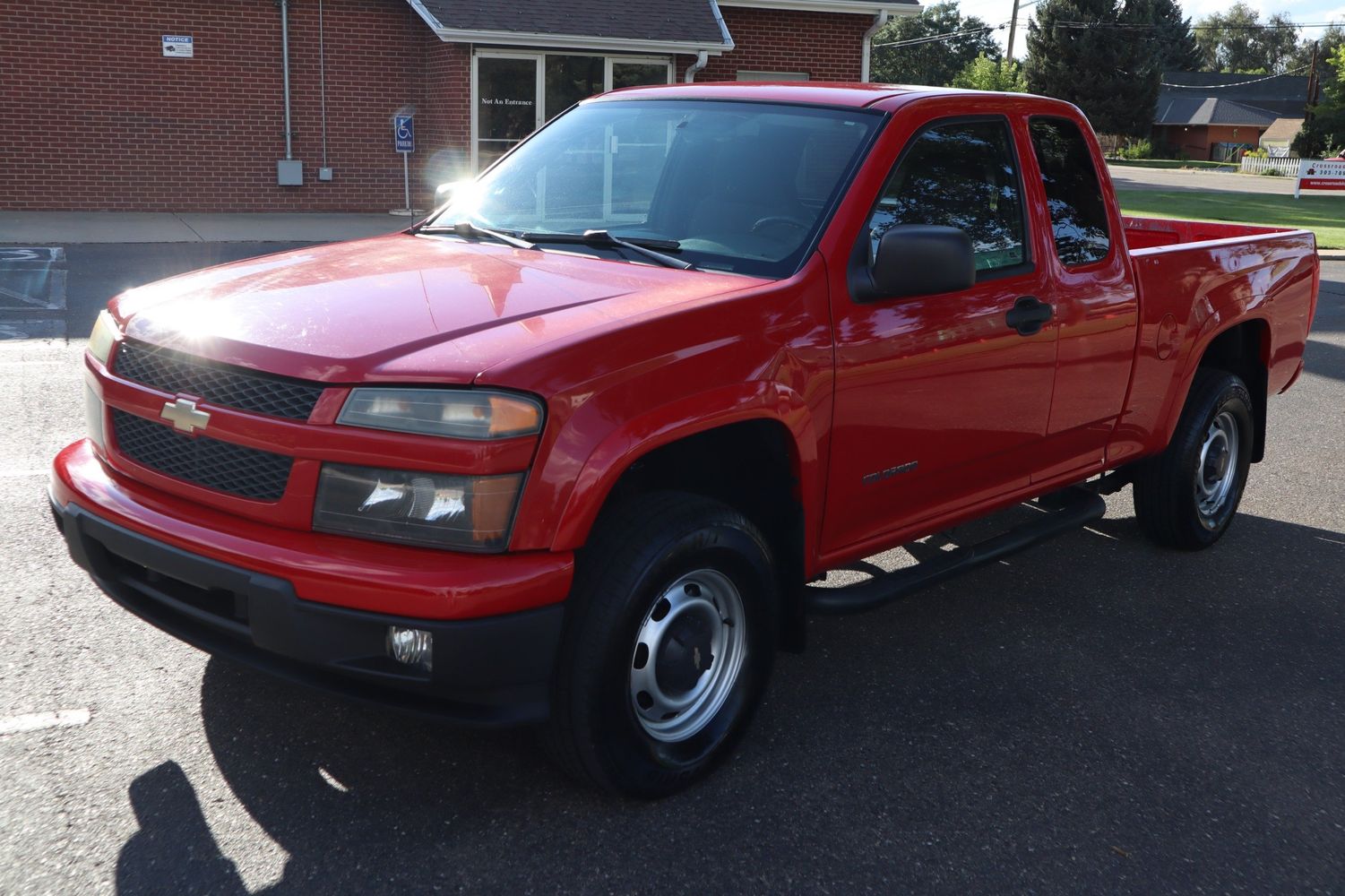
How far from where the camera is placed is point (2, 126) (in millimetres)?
18109

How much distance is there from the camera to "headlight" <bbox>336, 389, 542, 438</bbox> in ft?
9.77

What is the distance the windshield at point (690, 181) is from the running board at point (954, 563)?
3.34ft

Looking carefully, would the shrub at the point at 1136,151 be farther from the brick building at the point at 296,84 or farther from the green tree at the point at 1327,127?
the brick building at the point at 296,84

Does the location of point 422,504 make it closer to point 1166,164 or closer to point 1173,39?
point 1166,164

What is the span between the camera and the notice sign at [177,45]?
60.9 feet

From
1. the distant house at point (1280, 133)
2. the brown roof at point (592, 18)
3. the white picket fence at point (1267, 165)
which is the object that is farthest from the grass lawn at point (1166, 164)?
the brown roof at point (592, 18)

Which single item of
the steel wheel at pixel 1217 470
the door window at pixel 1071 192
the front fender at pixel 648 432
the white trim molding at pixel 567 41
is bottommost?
the steel wheel at pixel 1217 470

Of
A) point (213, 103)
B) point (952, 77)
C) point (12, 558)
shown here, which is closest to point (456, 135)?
point (213, 103)

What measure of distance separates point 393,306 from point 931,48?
272 ft

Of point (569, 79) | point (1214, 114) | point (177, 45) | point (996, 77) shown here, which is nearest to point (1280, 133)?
point (1214, 114)

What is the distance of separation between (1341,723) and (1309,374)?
724cm

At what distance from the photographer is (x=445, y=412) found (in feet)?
9.80

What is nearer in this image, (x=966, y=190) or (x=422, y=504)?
(x=422, y=504)

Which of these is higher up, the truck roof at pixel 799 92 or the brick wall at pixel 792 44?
the brick wall at pixel 792 44
